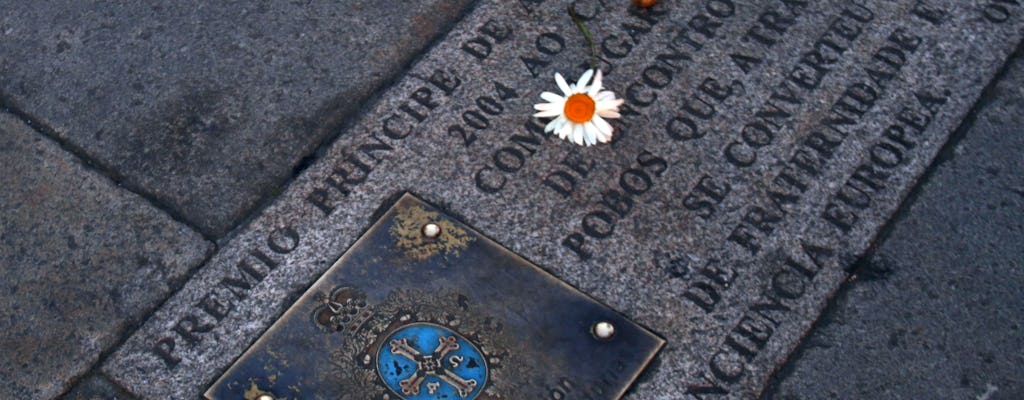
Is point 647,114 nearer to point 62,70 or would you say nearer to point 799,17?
point 799,17

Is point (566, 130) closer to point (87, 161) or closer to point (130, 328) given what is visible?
point (130, 328)

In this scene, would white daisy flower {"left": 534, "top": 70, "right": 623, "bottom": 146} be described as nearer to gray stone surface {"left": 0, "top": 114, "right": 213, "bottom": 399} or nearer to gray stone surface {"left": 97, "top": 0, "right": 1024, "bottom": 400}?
gray stone surface {"left": 97, "top": 0, "right": 1024, "bottom": 400}

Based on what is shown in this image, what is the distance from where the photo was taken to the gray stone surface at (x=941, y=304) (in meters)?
2.44

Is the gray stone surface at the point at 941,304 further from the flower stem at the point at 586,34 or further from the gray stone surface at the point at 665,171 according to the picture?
the flower stem at the point at 586,34

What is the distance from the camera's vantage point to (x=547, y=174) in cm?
271

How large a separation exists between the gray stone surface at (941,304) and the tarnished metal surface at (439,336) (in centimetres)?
50

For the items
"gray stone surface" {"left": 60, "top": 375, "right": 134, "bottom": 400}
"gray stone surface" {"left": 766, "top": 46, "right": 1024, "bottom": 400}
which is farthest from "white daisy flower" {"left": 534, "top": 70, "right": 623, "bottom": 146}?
"gray stone surface" {"left": 60, "top": 375, "right": 134, "bottom": 400}

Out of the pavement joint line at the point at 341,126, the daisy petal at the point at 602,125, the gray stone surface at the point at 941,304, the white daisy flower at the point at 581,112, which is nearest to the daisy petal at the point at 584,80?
the white daisy flower at the point at 581,112

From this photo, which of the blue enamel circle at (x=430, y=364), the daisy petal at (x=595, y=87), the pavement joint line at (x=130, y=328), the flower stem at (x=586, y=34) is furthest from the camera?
the flower stem at (x=586, y=34)

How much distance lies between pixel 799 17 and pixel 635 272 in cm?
105

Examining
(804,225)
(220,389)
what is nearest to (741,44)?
(804,225)

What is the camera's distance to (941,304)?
8.32ft

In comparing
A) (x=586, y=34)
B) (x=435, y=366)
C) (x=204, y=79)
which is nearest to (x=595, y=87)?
(x=586, y=34)

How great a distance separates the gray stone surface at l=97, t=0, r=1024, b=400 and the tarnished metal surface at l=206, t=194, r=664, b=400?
6 cm
